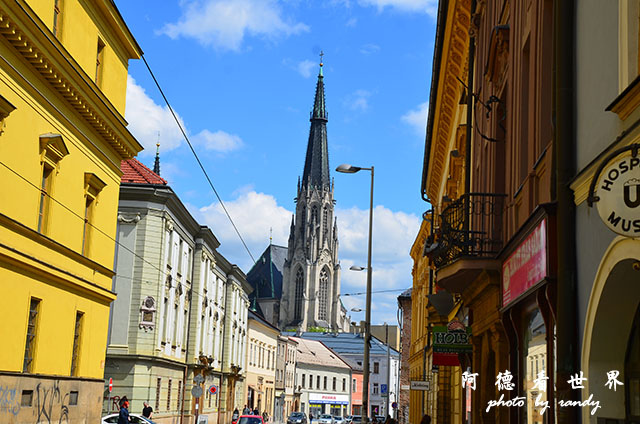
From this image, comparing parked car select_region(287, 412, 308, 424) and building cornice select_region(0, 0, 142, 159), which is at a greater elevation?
building cornice select_region(0, 0, 142, 159)

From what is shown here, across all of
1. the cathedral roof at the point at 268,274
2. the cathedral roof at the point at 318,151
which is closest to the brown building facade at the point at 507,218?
the cathedral roof at the point at 318,151

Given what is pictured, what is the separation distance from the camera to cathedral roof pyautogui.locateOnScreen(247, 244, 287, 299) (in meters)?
172

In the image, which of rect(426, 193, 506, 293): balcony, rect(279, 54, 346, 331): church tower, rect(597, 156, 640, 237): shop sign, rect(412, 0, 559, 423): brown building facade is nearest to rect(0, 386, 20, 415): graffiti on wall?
rect(412, 0, 559, 423): brown building facade

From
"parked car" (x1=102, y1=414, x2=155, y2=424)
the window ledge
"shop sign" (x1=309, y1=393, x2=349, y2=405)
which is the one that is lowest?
"shop sign" (x1=309, y1=393, x2=349, y2=405)

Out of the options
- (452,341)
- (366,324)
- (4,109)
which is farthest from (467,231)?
(366,324)

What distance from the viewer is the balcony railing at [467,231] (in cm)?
1315

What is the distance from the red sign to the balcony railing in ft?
3.49

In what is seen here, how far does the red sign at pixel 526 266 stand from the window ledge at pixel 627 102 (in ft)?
6.78

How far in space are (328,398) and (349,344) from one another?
23419 millimetres

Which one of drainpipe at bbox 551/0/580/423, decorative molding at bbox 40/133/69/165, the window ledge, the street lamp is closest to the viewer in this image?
the window ledge

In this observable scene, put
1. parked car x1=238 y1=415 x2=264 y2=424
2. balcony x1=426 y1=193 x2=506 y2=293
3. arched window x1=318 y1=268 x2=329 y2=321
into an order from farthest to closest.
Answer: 1. arched window x1=318 y1=268 x2=329 y2=321
2. parked car x1=238 y1=415 x2=264 y2=424
3. balcony x1=426 y1=193 x2=506 y2=293

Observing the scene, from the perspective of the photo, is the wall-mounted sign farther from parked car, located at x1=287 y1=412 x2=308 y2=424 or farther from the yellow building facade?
parked car, located at x1=287 y1=412 x2=308 y2=424

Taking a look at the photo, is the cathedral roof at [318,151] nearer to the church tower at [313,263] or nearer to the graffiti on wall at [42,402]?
the church tower at [313,263]

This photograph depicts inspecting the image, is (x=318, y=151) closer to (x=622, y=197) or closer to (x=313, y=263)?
(x=313, y=263)
